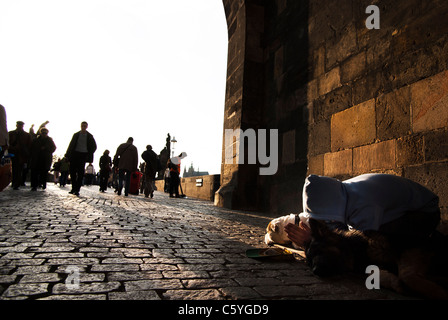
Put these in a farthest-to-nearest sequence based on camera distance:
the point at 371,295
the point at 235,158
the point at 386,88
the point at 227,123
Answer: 1. the point at 227,123
2. the point at 235,158
3. the point at 386,88
4. the point at 371,295

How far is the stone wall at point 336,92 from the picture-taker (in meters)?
3.51

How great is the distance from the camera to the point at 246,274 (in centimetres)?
217

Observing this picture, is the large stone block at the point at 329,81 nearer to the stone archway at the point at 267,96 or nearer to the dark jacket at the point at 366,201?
the stone archway at the point at 267,96

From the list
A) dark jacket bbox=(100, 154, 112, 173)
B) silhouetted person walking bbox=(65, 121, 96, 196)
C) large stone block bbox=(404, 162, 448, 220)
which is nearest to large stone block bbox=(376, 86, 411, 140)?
large stone block bbox=(404, 162, 448, 220)

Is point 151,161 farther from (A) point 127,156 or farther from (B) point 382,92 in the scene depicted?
(B) point 382,92

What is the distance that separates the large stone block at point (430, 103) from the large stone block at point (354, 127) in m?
0.62

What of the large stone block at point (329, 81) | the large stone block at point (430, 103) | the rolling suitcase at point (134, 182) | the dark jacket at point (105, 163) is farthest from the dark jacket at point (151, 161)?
the large stone block at point (430, 103)

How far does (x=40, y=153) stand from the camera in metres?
9.55

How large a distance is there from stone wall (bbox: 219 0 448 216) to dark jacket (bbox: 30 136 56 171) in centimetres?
536

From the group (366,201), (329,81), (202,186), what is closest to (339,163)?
(329,81)

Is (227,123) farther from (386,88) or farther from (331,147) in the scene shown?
(386,88)

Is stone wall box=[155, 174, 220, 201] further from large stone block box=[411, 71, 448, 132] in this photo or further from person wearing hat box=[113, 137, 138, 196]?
large stone block box=[411, 71, 448, 132]
